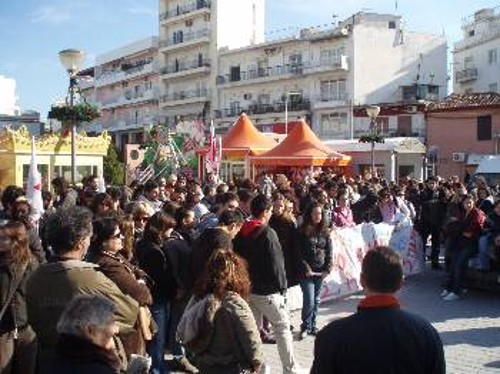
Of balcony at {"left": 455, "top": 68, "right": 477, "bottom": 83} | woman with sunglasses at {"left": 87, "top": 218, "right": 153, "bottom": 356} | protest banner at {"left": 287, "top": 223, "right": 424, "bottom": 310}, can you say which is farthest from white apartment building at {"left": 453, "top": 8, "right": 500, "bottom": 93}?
woman with sunglasses at {"left": 87, "top": 218, "right": 153, "bottom": 356}

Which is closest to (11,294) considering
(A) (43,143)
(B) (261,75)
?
(A) (43,143)

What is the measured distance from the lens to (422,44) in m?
59.0

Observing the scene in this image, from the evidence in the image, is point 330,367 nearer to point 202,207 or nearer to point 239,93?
point 202,207

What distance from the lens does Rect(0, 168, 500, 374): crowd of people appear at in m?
4.11

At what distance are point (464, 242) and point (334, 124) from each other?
45338 millimetres

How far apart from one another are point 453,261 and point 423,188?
15.9ft

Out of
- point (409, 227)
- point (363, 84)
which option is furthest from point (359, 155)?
point (409, 227)

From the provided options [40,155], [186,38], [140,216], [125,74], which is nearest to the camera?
[140,216]

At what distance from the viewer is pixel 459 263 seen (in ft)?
35.7

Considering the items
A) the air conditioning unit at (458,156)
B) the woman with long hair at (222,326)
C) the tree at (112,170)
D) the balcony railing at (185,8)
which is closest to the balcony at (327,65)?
the balcony railing at (185,8)

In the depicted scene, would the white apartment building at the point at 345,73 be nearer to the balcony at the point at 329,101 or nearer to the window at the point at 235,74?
the balcony at the point at 329,101

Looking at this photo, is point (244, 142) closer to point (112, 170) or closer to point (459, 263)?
point (112, 170)

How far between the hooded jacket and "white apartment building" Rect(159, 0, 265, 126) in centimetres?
6087

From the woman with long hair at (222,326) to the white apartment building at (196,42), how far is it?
2484 inches
